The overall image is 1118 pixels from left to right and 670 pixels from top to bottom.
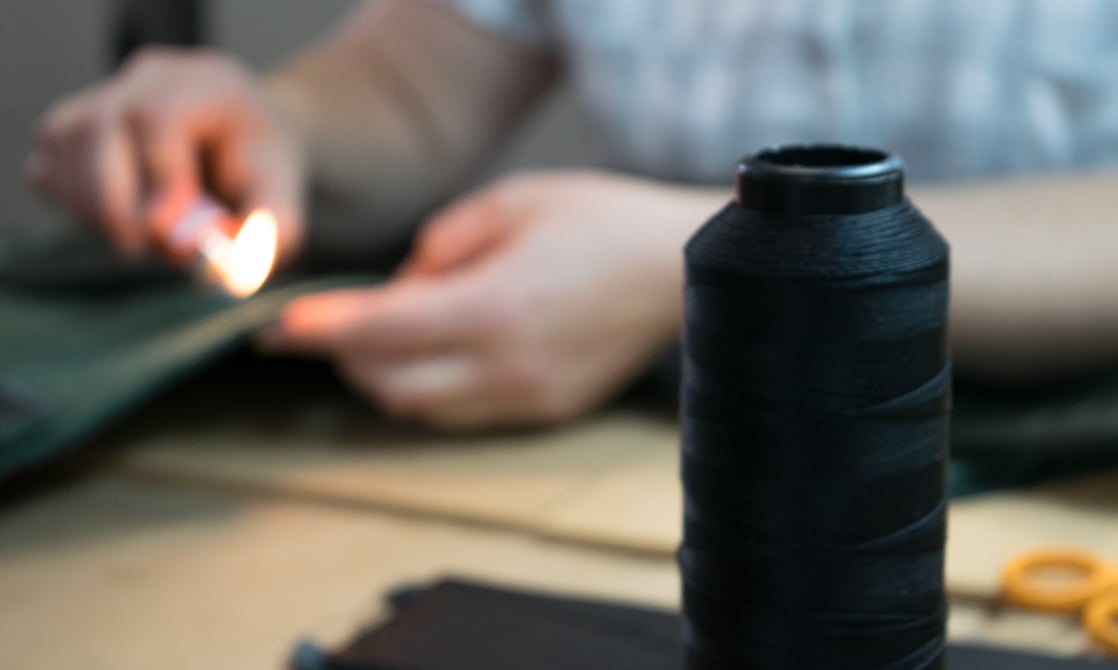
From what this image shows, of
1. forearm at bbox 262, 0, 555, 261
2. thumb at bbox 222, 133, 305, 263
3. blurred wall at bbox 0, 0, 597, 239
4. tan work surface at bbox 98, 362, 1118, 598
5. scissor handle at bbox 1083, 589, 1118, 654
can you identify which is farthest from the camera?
blurred wall at bbox 0, 0, 597, 239

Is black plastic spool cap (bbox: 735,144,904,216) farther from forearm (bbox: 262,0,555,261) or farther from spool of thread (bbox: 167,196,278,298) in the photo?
forearm (bbox: 262,0,555,261)

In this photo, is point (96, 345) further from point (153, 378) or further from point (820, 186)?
point (820, 186)

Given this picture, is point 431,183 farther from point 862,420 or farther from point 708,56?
point 862,420

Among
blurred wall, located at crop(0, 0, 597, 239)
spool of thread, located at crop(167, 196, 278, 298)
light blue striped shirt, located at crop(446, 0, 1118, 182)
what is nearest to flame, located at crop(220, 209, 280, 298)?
spool of thread, located at crop(167, 196, 278, 298)

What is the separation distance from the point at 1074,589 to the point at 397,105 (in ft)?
2.24

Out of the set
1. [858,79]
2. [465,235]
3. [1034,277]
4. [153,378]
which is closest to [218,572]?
[153,378]

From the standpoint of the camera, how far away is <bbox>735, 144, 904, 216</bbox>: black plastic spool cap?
0.34m

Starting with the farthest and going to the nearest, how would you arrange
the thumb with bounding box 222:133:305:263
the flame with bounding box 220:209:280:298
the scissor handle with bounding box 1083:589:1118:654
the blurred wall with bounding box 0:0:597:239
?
the blurred wall with bounding box 0:0:597:239, the thumb with bounding box 222:133:305:263, the flame with bounding box 220:209:280:298, the scissor handle with bounding box 1083:589:1118:654

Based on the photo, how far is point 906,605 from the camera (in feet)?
1.20

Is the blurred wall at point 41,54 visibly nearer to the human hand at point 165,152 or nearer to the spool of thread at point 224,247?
the human hand at point 165,152

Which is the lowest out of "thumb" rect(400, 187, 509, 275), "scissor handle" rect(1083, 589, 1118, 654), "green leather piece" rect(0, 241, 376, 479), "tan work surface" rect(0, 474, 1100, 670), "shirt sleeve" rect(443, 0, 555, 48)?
"scissor handle" rect(1083, 589, 1118, 654)

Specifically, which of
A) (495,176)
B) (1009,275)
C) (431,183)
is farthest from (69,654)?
(495,176)

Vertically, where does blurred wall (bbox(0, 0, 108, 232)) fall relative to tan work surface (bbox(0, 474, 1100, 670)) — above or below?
above

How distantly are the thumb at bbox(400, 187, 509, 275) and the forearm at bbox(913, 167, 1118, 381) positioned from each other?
0.25 meters
